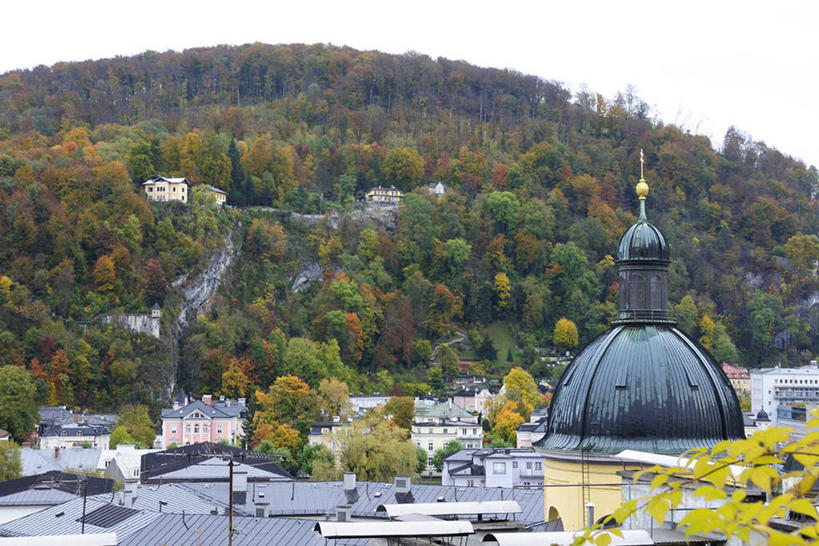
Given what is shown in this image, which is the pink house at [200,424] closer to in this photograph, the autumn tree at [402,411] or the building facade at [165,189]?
the autumn tree at [402,411]

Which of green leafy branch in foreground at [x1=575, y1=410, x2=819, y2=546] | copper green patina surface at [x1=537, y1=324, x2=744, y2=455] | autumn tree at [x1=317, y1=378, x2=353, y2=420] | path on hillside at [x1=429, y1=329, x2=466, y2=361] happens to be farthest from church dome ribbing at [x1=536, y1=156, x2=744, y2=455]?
path on hillside at [x1=429, y1=329, x2=466, y2=361]

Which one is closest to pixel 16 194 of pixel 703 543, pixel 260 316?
pixel 260 316

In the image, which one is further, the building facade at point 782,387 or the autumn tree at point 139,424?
the building facade at point 782,387

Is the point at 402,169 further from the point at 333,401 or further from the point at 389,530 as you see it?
the point at 389,530

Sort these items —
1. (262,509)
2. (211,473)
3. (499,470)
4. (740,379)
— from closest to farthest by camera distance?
(262,509) < (211,473) < (499,470) < (740,379)

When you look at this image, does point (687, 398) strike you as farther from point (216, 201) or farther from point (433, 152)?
point (433, 152)

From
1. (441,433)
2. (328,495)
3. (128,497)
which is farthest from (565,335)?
(128,497)

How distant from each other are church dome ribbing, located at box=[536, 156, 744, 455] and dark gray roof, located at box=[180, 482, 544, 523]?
18875 mm

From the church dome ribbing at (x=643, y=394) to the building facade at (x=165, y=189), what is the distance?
12747 cm

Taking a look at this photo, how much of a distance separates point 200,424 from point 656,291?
91.3 m

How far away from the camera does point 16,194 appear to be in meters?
143

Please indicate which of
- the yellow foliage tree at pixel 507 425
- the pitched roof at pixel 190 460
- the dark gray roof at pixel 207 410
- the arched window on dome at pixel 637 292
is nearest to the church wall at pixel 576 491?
the arched window on dome at pixel 637 292

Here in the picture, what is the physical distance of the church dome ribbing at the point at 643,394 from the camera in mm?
26891

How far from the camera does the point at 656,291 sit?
29.0 metres
